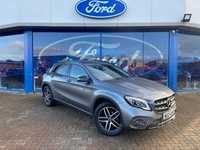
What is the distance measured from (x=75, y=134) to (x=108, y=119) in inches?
33.7

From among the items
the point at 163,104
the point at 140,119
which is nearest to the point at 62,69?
the point at 140,119

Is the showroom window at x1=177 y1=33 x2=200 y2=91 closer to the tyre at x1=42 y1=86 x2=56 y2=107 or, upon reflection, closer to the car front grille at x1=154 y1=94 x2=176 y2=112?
the car front grille at x1=154 y1=94 x2=176 y2=112

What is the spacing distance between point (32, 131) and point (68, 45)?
18.2ft

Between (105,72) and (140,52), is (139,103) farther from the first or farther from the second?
(140,52)

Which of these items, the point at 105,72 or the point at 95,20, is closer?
the point at 105,72

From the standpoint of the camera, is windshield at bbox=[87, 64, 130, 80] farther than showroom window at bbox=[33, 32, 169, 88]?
No

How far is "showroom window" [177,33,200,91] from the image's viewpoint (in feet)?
30.2

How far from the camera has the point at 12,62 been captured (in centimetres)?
948

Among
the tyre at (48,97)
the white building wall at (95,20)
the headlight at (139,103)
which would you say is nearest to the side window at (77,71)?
the tyre at (48,97)

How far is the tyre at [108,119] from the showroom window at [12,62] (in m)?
6.50

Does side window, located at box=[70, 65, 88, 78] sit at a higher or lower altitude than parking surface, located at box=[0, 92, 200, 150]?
higher

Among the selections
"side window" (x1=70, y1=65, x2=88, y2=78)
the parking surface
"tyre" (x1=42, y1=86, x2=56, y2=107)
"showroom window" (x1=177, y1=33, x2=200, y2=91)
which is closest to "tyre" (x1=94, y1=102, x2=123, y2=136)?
the parking surface

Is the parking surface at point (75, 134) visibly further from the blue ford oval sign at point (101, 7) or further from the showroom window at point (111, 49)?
the blue ford oval sign at point (101, 7)

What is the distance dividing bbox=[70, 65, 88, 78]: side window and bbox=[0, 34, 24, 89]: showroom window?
507 centimetres
